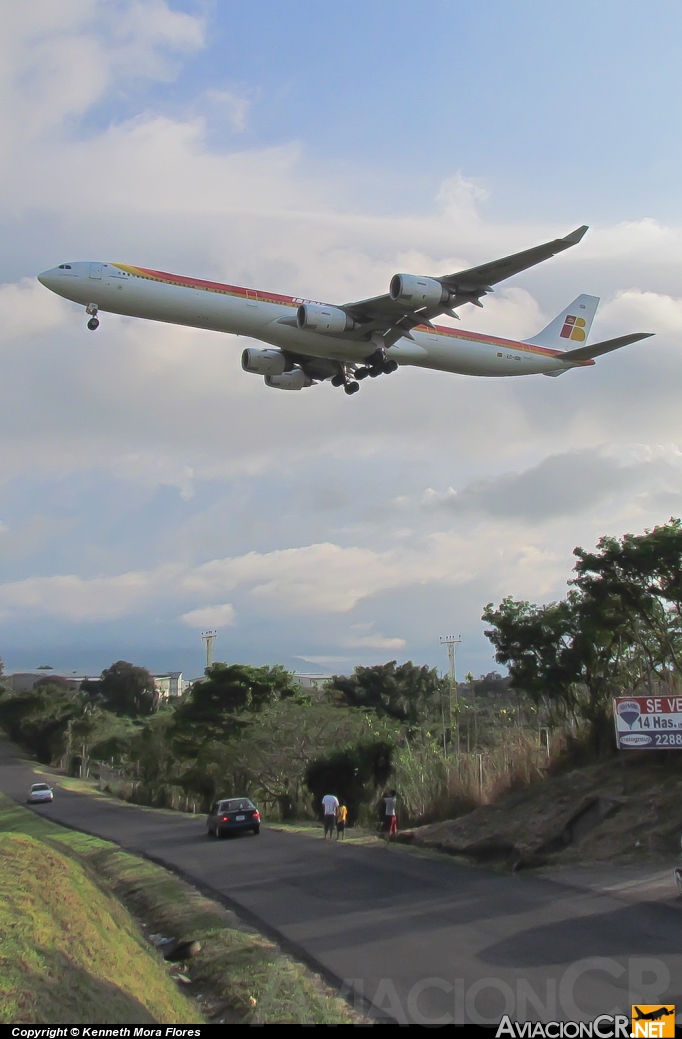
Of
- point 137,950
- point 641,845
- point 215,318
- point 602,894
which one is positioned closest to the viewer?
point 137,950

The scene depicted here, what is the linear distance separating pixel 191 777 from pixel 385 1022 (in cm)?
3894

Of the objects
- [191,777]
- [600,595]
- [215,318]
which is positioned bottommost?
[191,777]

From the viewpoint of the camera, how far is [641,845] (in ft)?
62.0

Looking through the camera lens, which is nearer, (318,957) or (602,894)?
(318,957)

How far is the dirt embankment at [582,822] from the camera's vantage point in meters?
19.2

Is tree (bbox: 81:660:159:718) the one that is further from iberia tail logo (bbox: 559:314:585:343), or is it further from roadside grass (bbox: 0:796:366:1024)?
roadside grass (bbox: 0:796:366:1024)

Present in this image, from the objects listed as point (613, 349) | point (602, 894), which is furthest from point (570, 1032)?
point (613, 349)

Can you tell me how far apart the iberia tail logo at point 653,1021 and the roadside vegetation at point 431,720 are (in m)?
14.4

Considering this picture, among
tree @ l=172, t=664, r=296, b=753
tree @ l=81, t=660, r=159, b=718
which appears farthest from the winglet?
tree @ l=81, t=660, r=159, b=718

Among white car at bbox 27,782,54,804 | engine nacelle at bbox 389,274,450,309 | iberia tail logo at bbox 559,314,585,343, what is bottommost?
white car at bbox 27,782,54,804

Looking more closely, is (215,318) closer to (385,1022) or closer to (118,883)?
(118,883)

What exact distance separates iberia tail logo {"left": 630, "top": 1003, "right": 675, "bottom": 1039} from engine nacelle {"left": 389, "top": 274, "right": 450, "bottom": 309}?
19.8 metres

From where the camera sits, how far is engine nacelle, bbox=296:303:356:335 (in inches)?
1019

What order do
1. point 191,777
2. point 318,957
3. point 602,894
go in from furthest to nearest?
1. point 191,777
2. point 602,894
3. point 318,957
